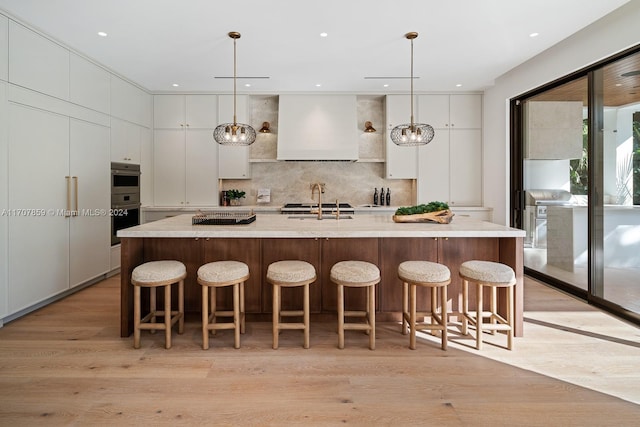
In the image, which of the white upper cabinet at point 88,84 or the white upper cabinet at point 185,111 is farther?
the white upper cabinet at point 185,111

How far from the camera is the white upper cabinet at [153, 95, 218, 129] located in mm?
5191

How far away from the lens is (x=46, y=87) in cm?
323

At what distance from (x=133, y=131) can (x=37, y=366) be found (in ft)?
11.0

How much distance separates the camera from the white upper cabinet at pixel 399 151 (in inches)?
207

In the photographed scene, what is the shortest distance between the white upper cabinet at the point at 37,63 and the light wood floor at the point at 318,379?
7.09 feet

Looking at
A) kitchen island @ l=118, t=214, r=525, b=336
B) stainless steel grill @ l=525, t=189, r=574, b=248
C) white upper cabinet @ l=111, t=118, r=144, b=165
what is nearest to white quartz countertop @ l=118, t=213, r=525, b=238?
kitchen island @ l=118, t=214, r=525, b=336

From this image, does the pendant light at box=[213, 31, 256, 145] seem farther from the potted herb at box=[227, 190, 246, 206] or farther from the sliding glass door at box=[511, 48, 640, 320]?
the sliding glass door at box=[511, 48, 640, 320]

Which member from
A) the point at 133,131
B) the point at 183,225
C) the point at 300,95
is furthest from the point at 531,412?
the point at 133,131

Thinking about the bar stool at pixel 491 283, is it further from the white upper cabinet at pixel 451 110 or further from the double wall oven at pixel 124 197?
the double wall oven at pixel 124 197

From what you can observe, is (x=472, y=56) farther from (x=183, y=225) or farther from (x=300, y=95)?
(x=183, y=225)

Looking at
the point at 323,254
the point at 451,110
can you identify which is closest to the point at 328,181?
the point at 451,110

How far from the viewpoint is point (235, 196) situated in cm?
535

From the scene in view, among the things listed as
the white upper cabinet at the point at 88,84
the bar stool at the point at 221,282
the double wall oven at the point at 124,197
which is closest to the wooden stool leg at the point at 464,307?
the bar stool at the point at 221,282

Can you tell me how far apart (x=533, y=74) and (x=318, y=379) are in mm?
4238
